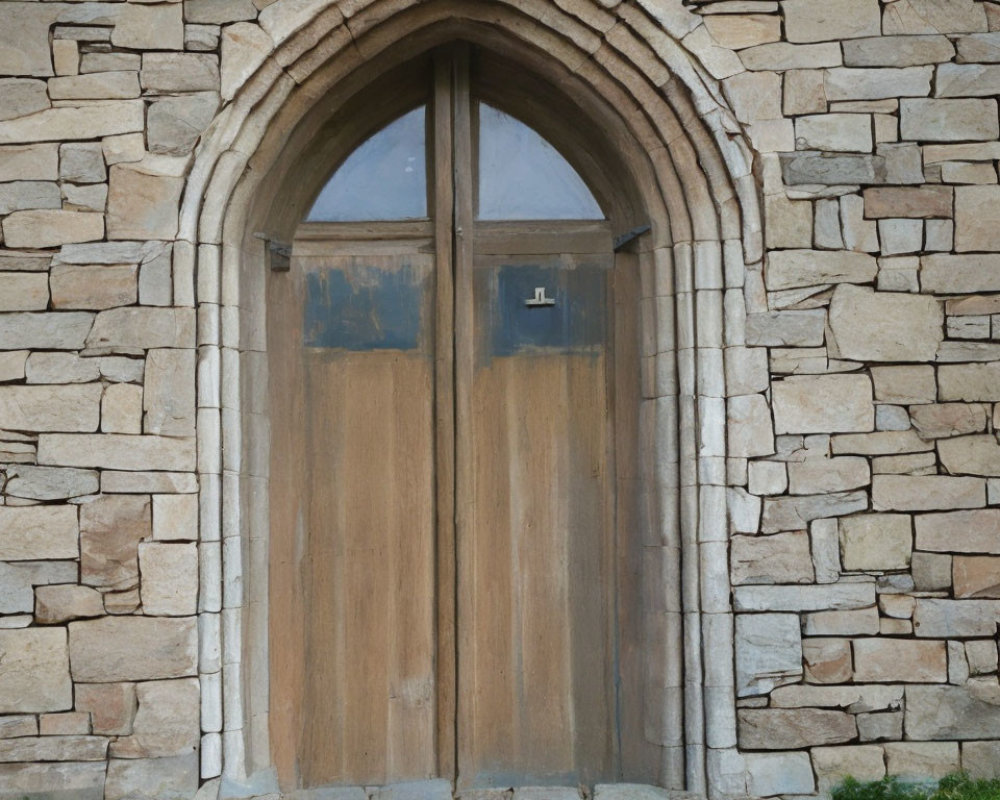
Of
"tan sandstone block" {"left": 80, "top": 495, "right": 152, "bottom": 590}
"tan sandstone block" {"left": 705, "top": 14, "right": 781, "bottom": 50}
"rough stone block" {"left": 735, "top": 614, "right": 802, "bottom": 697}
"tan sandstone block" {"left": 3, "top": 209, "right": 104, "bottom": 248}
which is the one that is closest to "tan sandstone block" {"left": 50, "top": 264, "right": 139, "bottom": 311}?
"tan sandstone block" {"left": 3, "top": 209, "right": 104, "bottom": 248}

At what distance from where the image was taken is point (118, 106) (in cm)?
430

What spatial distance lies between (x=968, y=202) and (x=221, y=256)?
2.90 m

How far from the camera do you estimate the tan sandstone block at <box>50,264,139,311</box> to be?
4258 mm

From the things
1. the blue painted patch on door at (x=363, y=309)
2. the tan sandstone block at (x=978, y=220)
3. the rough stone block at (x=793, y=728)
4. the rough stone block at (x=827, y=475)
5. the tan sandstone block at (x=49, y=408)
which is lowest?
the rough stone block at (x=793, y=728)

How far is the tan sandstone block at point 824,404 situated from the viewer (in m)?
4.27

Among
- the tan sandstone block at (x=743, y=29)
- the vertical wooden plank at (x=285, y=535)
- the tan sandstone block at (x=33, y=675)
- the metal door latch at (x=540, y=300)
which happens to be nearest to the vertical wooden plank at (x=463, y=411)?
the metal door latch at (x=540, y=300)

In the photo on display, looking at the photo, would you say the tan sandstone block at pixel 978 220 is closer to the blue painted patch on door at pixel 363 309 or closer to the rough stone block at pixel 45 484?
the blue painted patch on door at pixel 363 309

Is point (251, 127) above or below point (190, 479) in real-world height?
above

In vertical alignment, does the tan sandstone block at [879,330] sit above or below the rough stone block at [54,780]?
above

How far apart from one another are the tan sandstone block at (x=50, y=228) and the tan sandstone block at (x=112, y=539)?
3.26 feet

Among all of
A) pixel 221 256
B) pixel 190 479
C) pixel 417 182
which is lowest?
pixel 190 479

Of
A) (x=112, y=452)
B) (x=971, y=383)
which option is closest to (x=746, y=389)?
(x=971, y=383)

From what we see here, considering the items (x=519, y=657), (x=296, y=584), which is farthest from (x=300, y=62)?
(x=519, y=657)

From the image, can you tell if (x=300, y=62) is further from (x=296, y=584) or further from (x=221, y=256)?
(x=296, y=584)
